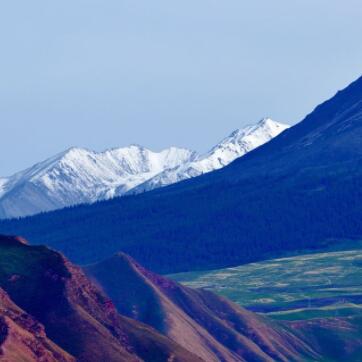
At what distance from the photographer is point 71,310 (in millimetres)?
165250

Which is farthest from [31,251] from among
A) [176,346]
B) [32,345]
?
[32,345]

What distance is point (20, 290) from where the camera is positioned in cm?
16675

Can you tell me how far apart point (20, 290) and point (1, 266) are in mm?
3419

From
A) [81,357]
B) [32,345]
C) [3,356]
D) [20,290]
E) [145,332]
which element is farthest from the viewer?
[145,332]

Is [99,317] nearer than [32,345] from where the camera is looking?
No

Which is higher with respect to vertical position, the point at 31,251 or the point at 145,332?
the point at 31,251

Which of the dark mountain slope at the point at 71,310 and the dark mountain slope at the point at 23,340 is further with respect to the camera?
the dark mountain slope at the point at 71,310

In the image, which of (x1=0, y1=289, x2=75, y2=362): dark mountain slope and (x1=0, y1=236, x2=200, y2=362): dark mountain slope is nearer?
(x1=0, y1=289, x2=75, y2=362): dark mountain slope

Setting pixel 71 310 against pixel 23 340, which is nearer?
pixel 23 340

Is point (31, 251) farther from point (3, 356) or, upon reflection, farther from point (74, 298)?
point (3, 356)

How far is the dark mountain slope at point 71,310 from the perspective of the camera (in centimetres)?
15912

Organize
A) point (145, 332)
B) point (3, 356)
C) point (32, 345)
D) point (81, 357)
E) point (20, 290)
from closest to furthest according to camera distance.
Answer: point (3, 356) → point (32, 345) → point (81, 357) → point (20, 290) → point (145, 332)

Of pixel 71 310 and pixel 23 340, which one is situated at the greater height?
pixel 71 310

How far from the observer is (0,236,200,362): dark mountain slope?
15912 centimetres
